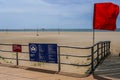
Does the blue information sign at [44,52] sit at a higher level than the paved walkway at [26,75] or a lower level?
higher

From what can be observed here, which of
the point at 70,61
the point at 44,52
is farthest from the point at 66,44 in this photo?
the point at 44,52

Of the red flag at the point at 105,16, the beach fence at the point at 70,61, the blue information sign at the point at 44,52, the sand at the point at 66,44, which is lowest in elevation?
the sand at the point at 66,44

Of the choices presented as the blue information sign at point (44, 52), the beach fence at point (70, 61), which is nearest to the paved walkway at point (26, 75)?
the blue information sign at point (44, 52)

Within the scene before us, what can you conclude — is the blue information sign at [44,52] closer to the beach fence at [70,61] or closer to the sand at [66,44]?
the beach fence at [70,61]

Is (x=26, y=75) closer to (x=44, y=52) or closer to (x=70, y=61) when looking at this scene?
(x=44, y=52)

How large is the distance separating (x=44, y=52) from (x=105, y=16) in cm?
264

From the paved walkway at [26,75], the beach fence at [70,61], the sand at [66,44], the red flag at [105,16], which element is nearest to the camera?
the paved walkway at [26,75]

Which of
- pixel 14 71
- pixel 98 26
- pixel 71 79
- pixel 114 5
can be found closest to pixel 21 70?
pixel 14 71

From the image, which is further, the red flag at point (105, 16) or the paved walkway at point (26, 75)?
the red flag at point (105, 16)

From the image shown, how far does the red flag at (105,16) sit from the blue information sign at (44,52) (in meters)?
1.76

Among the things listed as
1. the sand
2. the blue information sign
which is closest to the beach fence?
the sand

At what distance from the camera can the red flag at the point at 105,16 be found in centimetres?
Result: 1112

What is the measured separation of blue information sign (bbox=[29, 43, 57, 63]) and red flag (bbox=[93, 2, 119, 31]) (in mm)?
1763

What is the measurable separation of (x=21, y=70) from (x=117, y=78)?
381 cm
